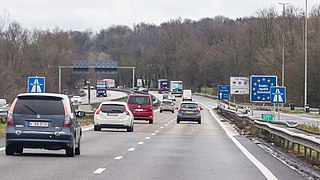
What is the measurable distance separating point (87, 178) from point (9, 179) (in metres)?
1.39

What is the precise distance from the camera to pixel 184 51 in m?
142

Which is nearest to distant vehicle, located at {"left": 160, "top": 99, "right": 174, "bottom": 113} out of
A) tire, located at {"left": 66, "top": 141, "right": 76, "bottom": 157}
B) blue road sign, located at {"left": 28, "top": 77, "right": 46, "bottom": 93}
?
blue road sign, located at {"left": 28, "top": 77, "right": 46, "bottom": 93}

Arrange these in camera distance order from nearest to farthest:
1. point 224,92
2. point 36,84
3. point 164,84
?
point 36,84 → point 224,92 → point 164,84

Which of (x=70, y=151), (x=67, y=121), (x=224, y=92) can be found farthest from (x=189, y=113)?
(x=67, y=121)

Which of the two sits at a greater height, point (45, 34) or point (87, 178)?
point (45, 34)

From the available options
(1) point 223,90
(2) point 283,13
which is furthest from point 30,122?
(2) point 283,13

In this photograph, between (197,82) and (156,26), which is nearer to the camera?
(197,82)

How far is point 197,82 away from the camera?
15238 centimetres

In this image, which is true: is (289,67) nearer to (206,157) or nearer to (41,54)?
(41,54)

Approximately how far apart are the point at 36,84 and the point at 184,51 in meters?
111

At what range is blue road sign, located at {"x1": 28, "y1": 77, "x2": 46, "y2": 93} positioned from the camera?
31219 millimetres

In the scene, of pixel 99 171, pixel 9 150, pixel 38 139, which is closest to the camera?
pixel 99 171

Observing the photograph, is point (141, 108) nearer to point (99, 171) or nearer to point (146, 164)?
point (146, 164)

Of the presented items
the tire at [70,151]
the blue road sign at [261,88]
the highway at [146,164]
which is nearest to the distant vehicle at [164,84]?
the blue road sign at [261,88]
